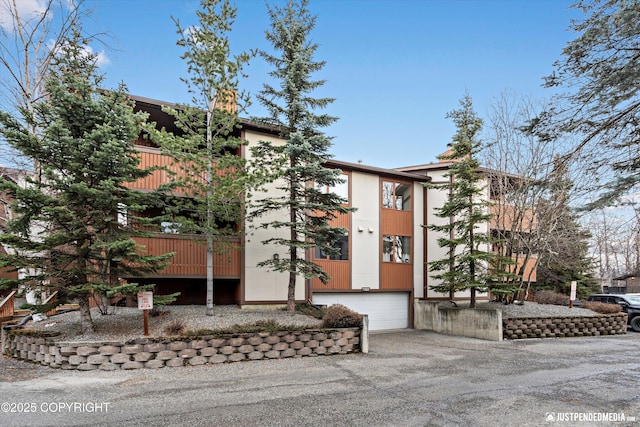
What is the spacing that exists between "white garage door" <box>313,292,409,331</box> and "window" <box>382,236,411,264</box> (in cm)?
159

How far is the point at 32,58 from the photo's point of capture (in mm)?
12586

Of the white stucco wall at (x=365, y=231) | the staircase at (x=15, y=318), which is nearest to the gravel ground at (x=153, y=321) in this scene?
the staircase at (x=15, y=318)

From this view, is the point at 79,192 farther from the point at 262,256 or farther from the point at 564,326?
the point at 564,326

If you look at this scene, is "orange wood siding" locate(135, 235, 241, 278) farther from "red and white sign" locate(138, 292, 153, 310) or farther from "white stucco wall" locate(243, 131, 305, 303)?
"red and white sign" locate(138, 292, 153, 310)

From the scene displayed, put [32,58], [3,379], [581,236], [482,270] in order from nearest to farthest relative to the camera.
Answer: [3,379], [32,58], [482,270], [581,236]

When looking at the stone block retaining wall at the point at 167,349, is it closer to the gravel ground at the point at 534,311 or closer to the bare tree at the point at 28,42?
the bare tree at the point at 28,42

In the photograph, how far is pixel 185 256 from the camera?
40.8 ft

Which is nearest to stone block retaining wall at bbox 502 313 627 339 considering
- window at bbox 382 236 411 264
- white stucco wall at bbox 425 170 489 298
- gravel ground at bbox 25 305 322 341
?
white stucco wall at bbox 425 170 489 298

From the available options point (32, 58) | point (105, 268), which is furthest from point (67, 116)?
point (32, 58)

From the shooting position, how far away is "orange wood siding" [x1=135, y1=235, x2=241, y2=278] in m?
11.9

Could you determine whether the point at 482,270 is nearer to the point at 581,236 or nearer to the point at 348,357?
the point at 581,236

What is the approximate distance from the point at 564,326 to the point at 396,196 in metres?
8.52

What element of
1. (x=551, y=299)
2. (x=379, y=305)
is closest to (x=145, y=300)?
(x=379, y=305)

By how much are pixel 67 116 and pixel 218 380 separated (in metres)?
7.04
